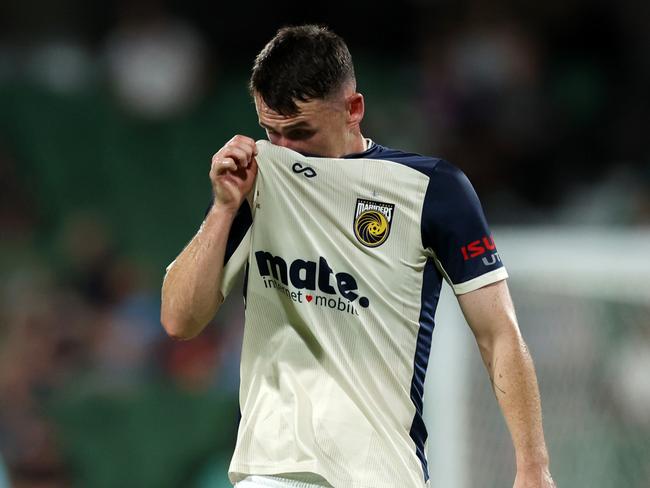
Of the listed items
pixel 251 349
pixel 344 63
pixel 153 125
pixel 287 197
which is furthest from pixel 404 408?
pixel 153 125

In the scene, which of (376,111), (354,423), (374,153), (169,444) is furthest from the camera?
(376,111)

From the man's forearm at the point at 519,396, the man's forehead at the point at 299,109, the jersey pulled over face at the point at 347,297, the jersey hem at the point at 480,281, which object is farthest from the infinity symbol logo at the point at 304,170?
the man's forearm at the point at 519,396

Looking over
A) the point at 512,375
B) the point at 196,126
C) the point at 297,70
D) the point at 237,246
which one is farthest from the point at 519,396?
the point at 196,126

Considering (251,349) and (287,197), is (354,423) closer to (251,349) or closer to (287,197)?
(251,349)

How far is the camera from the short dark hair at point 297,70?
8.35 ft

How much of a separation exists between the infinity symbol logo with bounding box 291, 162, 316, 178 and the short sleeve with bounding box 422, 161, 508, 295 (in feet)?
0.89

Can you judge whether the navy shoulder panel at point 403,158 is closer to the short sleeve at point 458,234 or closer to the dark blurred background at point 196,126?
the short sleeve at point 458,234

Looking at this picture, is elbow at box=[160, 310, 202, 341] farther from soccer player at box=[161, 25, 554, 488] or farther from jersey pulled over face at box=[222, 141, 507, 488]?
jersey pulled over face at box=[222, 141, 507, 488]

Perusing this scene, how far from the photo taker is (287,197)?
2572 millimetres

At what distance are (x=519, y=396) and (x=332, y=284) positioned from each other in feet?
1.60

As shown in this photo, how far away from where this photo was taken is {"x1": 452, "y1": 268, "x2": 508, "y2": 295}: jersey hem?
253cm

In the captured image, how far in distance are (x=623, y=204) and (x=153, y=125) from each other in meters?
4.06

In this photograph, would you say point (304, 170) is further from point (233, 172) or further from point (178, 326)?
point (178, 326)

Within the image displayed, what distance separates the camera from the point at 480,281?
253cm
